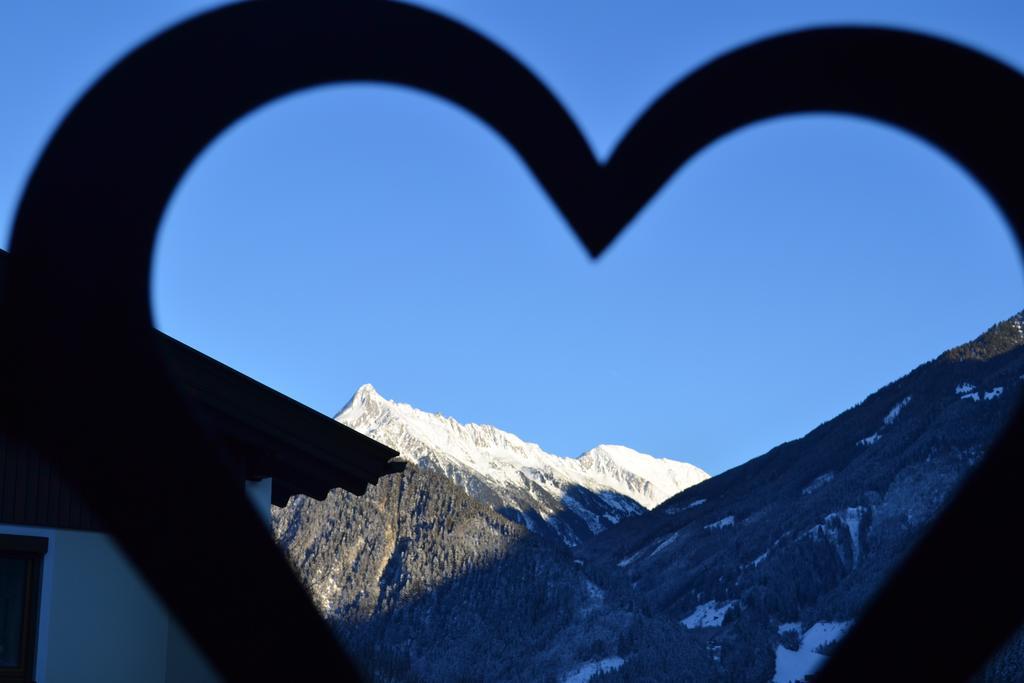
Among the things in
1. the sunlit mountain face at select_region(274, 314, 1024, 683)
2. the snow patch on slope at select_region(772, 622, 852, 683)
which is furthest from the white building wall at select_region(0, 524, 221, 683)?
the snow patch on slope at select_region(772, 622, 852, 683)

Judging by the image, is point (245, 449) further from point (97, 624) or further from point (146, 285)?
point (146, 285)

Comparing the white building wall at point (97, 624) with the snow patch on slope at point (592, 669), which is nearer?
the white building wall at point (97, 624)

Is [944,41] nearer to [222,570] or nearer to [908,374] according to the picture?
[222,570]

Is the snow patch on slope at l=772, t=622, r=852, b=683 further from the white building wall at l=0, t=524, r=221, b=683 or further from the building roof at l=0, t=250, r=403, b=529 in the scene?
the white building wall at l=0, t=524, r=221, b=683

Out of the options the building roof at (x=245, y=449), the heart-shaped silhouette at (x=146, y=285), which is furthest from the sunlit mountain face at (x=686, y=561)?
the heart-shaped silhouette at (x=146, y=285)

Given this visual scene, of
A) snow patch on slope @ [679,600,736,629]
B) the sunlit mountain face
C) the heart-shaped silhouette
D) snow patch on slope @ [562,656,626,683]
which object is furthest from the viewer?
snow patch on slope @ [679,600,736,629]

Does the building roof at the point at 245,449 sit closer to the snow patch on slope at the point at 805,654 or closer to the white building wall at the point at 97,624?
the white building wall at the point at 97,624
